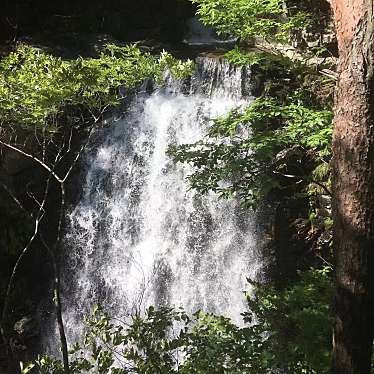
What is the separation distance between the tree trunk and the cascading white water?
18.5 ft

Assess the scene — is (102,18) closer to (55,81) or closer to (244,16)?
(55,81)

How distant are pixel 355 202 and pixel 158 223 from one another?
21.8ft

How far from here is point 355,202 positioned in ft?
8.36

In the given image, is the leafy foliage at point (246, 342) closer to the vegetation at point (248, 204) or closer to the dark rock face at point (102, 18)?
the vegetation at point (248, 204)

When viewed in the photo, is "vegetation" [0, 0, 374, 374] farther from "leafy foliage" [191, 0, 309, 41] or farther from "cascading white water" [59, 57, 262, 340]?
"cascading white water" [59, 57, 262, 340]

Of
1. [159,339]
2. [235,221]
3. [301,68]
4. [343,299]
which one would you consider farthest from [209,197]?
[343,299]

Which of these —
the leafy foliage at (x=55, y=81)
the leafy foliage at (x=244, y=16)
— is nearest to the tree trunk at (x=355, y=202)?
the leafy foliage at (x=244, y=16)

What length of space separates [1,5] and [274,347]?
12180 millimetres

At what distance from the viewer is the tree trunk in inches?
98.3

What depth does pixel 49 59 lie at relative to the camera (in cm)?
446

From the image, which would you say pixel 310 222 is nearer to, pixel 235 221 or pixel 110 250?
pixel 235 221

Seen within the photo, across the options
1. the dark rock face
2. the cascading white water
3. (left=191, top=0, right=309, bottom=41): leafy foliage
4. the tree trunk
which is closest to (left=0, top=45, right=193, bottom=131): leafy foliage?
(left=191, top=0, right=309, bottom=41): leafy foliage

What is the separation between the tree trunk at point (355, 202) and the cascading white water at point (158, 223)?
5629 millimetres

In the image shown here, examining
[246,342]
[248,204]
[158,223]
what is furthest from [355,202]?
[158,223]
